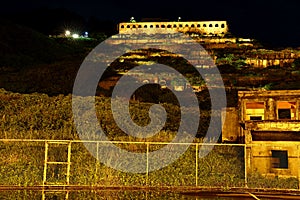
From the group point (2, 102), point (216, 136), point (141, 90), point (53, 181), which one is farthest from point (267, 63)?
point (53, 181)

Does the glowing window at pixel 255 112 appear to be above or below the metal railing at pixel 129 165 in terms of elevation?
above

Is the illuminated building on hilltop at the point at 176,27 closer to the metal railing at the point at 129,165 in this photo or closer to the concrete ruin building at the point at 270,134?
the concrete ruin building at the point at 270,134

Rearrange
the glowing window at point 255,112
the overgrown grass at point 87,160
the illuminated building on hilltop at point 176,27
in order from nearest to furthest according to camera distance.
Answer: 1. the overgrown grass at point 87,160
2. the glowing window at point 255,112
3. the illuminated building on hilltop at point 176,27

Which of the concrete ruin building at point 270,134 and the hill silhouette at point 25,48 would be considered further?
the hill silhouette at point 25,48

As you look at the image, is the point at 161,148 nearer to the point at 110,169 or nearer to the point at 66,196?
the point at 110,169

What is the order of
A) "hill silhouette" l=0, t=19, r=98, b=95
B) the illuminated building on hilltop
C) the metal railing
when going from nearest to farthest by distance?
the metal railing, "hill silhouette" l=0, t=19, r=98, b=95, the illuminated building on hilltop

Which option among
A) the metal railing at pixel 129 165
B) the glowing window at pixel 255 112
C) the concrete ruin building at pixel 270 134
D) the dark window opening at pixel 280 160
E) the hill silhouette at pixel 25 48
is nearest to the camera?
the metal railing at pixel 129 165

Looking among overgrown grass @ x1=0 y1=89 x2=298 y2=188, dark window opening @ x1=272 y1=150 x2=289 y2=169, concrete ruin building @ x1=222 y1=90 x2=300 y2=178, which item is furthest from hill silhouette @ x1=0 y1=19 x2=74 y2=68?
concrete ruin building @ x1=222 y1=90 x2=300 y2=178

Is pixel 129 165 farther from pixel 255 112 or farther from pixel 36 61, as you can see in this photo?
pixel 36 61

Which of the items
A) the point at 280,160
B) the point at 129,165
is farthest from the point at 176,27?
the point at 129,165

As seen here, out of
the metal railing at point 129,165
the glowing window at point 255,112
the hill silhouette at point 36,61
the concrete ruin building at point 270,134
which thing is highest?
the hill silhouette at point 36,61

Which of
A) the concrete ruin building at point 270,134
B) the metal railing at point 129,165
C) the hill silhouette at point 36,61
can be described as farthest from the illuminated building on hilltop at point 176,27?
the metal railing at point 129,165

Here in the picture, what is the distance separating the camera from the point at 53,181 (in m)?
20.6

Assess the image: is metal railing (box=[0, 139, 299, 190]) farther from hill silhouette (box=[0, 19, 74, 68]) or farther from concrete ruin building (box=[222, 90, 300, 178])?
hill silhouette (box=[0, 19, 74, 68])
